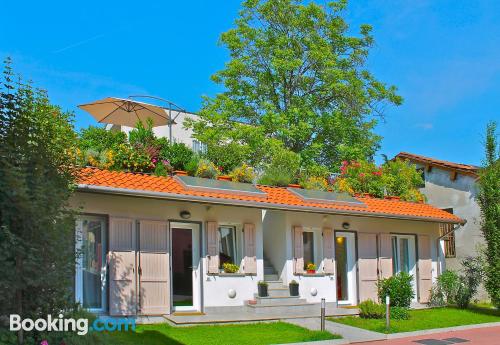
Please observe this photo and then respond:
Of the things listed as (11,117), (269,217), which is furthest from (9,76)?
(269,217)

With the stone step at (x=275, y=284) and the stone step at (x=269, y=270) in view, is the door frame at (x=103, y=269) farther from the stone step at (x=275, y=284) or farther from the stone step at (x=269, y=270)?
the stone step at (x=269, y=270)

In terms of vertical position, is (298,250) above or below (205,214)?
below

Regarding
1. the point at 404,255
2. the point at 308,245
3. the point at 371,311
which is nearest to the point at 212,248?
the point at 308,245

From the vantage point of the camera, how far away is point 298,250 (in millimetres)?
16109

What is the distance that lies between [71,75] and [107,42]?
185 centimetres

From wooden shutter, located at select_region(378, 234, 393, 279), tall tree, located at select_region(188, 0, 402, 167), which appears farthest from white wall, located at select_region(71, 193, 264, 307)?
tall tree, located at select_region(188, 0, 402, 167)

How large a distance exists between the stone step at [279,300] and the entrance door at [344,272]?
2.23 m

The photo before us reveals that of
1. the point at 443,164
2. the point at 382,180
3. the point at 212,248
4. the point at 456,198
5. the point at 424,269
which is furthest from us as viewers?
the point at 443,164

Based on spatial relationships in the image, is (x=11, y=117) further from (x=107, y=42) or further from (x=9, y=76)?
(x=107, y=42)

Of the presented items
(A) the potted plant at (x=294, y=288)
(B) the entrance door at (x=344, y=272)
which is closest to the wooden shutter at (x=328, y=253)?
(B) the entrance door at (x=344, y=272)

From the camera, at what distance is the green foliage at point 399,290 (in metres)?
16.7

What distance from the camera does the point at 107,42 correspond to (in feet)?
73.1

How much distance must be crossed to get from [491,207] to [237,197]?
318 inches

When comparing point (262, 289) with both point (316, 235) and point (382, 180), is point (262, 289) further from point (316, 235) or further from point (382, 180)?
point (382, 180)
